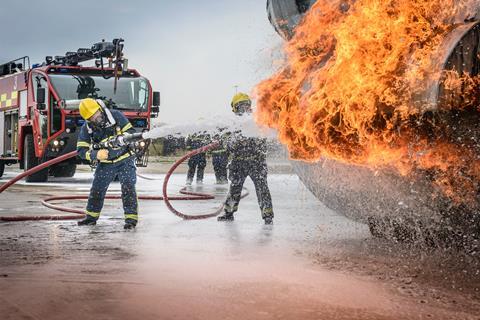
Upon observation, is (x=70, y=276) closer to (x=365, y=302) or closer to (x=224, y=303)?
(x=224, y=303)

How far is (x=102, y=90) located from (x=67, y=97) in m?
0.81

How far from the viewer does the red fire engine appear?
579 inches

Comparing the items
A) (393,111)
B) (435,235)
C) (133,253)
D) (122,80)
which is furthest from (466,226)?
(122,80)

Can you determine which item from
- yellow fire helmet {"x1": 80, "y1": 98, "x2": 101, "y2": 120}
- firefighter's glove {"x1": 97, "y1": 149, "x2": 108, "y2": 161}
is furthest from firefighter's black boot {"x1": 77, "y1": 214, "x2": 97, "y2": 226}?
yellow fire helmet {"x1": 80, "y1": 98, "x2": 101, "y2": 120}

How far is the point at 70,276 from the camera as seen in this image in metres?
4.68

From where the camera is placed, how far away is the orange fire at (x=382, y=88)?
4.26 metres

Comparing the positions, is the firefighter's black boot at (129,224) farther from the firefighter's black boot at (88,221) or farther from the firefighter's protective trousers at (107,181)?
the firefighter's black boot at (88,221)

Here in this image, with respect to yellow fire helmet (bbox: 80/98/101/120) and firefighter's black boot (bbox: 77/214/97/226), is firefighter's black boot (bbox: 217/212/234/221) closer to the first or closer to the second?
firefighter's black boot (bbox: 77/214/97/226)

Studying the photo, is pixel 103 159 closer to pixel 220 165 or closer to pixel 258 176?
pixel 258 176

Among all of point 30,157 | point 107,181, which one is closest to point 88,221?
point 107,181

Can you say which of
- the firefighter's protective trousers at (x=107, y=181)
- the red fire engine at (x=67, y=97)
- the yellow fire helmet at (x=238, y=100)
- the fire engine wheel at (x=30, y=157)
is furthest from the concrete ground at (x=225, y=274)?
the fire engine wheel at (x=30, y=157)

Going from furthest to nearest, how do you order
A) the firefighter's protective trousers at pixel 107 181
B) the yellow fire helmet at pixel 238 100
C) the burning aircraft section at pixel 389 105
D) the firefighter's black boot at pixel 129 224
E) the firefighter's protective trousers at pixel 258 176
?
1. the yellow fire helmet at pixel 238 100
2. the firefighter's protective trousers at pixel 258 176
3. the firefighter's protective trousers at pixel 107 181
4. the firefighter's black boot at pixel 129 224
5. the burning aircraft section at pixel 389 105

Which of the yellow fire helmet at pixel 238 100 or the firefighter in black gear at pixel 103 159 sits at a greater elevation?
the yellow fire helmet at pixel 238 100

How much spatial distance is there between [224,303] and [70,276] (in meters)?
1.38
